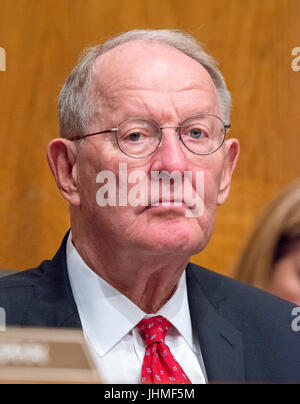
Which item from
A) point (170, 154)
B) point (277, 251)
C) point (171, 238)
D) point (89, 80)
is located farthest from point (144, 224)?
point (277, 251)

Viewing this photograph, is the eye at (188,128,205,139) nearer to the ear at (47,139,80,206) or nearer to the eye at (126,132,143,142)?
the eye at (126,132,143,142)

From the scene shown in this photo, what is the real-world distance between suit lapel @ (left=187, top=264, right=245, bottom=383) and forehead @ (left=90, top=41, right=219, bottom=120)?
0.47 metres

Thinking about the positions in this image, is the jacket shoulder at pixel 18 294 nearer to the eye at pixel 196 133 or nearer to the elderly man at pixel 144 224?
the elderly man at pixel 144 224

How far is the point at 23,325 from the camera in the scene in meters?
1.52

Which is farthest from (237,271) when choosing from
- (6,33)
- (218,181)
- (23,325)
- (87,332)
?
(6,33)

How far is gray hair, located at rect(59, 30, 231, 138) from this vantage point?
64.1 inches

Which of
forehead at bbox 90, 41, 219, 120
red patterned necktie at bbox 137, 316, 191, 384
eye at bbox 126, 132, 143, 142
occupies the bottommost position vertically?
red patterned necktie at bbox 137, 316, 191, 384

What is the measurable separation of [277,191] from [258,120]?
23 cm

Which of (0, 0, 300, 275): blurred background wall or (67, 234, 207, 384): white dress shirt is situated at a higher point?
(0, 0, 300, 275): blurred background wall

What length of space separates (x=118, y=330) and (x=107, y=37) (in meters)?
0.82

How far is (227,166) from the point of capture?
5.74 ft

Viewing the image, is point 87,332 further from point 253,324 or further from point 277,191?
point 277,191

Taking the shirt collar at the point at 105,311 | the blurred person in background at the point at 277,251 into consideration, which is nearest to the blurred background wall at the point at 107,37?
the blurred person in background at the point at 277,251

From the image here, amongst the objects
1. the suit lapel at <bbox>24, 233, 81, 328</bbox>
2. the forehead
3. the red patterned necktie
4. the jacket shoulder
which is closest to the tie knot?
the red patterned necktie
